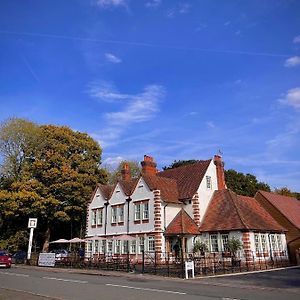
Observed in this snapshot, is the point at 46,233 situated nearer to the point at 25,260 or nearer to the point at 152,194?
the point at 25,260

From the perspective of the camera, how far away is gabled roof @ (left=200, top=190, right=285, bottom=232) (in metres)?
36.0

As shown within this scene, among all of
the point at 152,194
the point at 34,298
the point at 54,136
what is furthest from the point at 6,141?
the point at 34,298

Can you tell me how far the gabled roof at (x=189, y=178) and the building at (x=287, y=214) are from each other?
9.25 metres

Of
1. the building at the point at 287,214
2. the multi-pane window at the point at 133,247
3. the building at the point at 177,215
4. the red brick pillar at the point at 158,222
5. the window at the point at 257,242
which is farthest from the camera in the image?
the building at the point at 287,214

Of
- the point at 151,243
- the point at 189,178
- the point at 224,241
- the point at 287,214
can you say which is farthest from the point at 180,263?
the point at 287,214

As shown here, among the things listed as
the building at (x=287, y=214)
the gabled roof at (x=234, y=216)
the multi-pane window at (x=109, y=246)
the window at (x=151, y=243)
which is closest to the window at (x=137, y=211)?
the window at (x=151, y=243)

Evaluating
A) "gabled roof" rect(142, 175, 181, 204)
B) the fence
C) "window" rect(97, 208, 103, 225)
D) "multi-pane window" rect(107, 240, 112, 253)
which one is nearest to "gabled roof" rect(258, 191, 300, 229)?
the fence

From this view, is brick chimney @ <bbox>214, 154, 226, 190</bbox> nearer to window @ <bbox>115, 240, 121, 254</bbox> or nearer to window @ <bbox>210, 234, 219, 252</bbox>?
window @ <bbox>210, 234, 219, 252</bbox>

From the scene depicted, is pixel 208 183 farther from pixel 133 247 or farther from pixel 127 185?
pixel 133 247

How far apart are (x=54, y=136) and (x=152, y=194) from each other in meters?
20.3

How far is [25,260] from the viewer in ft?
136

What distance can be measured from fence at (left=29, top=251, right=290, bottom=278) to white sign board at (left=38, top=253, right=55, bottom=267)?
31.0 inches

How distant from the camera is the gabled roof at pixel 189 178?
40656 mm

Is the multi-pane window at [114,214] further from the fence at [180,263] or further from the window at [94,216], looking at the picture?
the fence at [180,263]
